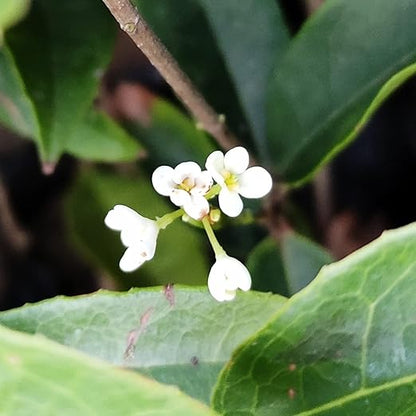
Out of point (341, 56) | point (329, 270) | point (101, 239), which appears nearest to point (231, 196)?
point (329, 270)

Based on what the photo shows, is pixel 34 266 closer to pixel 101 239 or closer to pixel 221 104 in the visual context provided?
pixel 101 239

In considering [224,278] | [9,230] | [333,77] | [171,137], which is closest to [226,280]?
[224,278]

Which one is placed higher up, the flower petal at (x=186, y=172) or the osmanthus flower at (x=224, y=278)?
the flower petal at (x=186, y=172)

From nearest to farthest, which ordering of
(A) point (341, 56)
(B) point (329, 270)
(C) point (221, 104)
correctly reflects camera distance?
(B) point (329, 270) < (A) point (341, 56) < (C) point (221, 104)

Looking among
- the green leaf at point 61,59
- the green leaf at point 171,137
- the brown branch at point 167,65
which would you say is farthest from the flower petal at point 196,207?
the green leaf at point 171,137

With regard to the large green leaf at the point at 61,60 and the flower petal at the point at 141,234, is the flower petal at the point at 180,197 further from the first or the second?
the large green leaf at the point at 61,60
